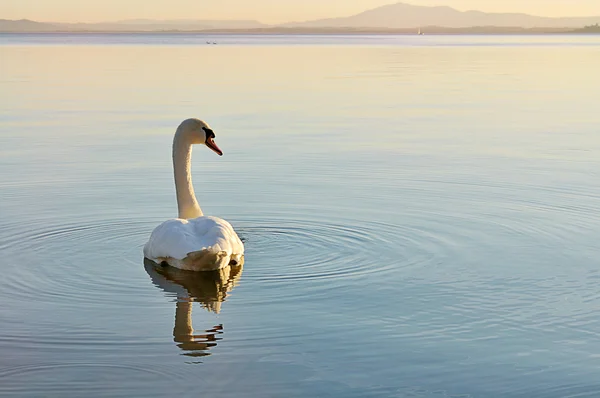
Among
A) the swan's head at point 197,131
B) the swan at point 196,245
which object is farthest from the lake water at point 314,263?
the swan's head at point 197,131

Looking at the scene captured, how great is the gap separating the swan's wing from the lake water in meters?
0.23

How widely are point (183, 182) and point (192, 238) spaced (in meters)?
1.77

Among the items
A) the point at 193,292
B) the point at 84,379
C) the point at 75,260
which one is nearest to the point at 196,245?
the point at 193,292

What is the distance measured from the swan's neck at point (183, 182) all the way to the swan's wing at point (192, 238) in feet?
4.35

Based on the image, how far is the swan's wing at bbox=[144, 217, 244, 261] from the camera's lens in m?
8.41

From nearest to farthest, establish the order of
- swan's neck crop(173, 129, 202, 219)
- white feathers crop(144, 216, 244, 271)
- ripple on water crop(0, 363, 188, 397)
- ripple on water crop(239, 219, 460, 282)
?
1. ripple on water crop(0, 363, 188, 397)
2. white feathers crop(144, 216, 244, 271)
3. ripple on water crop(239, 219, 460, 282)
4. swan's neck crop(173, 129, 202, 219)

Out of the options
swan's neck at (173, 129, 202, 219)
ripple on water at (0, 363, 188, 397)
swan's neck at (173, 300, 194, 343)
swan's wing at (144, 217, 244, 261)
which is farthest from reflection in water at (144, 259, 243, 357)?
swan's neck at (173, 129, 202, 219)

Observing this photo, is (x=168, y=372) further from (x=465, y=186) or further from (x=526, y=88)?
(x=526, y=88)

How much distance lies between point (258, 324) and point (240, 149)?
914 cm

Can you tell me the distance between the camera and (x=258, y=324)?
7070 mm

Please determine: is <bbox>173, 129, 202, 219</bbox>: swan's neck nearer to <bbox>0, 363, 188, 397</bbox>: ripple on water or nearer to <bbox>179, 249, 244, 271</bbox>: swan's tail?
<bbox>179, 249, 244, 271</bbox>: swan's tail

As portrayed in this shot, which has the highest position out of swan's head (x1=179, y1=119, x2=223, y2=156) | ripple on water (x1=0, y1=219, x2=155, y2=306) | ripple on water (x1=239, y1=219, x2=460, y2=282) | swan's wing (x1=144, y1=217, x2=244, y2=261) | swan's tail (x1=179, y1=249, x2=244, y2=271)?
swan's head (x1=179, y1=119, x2=223, y2=156)

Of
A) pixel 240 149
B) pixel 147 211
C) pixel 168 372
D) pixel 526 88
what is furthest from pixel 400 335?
pixel 526 88

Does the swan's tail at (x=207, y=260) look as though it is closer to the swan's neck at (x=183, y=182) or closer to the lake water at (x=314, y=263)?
the lake water at (x=314, y=263)
